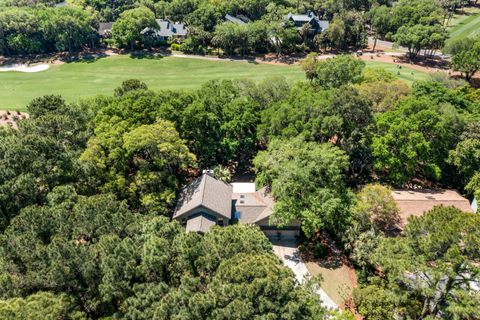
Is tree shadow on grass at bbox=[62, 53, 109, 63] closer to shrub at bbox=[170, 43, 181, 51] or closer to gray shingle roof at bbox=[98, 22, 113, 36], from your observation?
gray shingle roof at bbox=[98, 22, 113, 36]

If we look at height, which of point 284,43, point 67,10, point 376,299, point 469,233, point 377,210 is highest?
point 67,10

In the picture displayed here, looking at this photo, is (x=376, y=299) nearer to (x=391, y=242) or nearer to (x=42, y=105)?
(x=391, y=242)

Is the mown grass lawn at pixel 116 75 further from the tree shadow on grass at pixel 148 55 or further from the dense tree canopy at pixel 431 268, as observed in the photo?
the dense tree canopy at pixel 431 268

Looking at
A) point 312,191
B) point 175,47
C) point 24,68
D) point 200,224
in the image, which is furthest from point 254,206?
point 24,68

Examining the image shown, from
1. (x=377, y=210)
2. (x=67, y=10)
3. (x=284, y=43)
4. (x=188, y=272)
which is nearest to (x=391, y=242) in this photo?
(x=377, y=210)

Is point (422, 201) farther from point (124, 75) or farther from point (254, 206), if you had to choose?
point (124, 75)

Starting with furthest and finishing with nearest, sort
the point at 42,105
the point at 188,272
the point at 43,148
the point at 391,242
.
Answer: the point at 42,105, the point at 43,148, the point at 391,242, the point at 188,272
